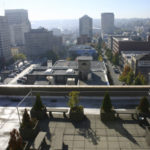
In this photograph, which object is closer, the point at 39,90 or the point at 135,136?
the point at 135,136

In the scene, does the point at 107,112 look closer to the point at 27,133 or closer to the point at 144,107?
the point at 144,107

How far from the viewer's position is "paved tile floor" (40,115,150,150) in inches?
350

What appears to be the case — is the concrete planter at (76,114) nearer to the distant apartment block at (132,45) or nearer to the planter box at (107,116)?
the planter box at (107,116)

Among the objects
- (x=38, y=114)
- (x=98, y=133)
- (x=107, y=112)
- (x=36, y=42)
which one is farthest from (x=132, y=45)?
(x=98, y=133)

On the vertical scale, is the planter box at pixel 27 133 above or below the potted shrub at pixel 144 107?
below

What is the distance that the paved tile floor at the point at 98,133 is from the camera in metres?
8.90

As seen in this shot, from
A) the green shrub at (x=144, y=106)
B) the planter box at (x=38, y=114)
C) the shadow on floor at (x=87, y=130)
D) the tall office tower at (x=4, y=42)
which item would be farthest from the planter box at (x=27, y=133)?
the tall office tower at (x=4, y=42)

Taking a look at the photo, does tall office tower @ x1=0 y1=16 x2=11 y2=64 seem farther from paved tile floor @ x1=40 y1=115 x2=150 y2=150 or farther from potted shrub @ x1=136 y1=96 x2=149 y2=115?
potted shrub @ x1=136 y1=96 x2=149 y2=115

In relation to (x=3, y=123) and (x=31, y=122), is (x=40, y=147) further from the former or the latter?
(x=3, y=123)

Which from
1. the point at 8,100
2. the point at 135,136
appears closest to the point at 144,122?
the point at 135,136

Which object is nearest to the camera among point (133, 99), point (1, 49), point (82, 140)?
point (82, 140)

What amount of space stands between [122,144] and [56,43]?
140m

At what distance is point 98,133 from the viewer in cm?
998

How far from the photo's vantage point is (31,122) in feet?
32.2
